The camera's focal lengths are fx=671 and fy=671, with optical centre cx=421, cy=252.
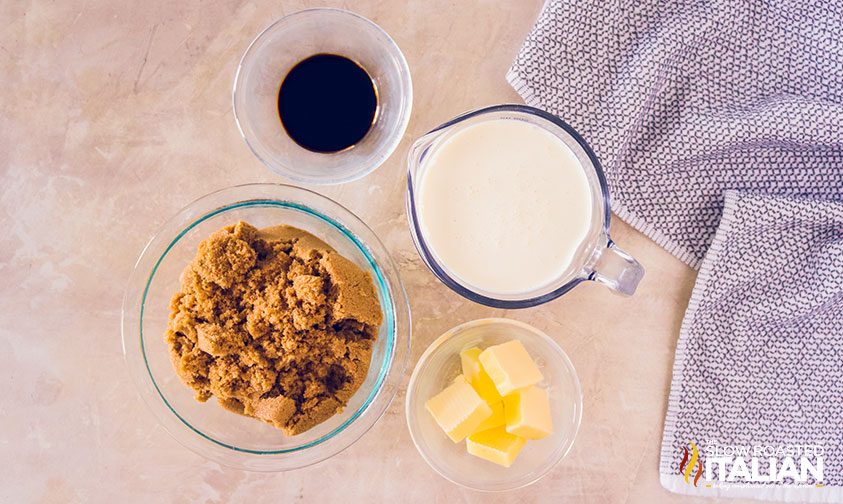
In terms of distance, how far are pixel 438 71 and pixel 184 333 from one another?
1.67 feet

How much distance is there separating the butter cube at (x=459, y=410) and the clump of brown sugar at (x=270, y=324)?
0.18 meters

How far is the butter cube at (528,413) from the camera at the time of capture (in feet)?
2.97

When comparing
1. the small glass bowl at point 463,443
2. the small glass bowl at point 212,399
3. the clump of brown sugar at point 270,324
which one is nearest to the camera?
the clump of brown sugar at point 270,324

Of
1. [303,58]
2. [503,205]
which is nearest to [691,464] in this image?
[503,205]

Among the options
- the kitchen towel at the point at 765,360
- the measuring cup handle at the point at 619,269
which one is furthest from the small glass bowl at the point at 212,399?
the kitchen towel at the point at 765,360

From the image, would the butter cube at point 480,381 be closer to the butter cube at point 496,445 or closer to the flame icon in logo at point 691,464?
the butter cube at point 496,445

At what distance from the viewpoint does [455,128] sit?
0.83m

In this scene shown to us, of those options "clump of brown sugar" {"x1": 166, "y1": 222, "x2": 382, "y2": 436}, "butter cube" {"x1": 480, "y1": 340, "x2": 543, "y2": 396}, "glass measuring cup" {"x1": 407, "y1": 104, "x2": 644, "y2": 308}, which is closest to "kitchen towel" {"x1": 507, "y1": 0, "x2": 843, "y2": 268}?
"glass measuring cup" {"x1": 407, "y1": 104, "x2": 644, "y2": 308}

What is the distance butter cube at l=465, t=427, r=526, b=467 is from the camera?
0.94 m

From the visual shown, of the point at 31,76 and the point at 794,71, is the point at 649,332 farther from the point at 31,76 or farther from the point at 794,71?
the point at 31,76

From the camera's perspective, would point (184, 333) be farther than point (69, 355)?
No

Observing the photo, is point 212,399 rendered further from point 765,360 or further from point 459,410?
point 765,360

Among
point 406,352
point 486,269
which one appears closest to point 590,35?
point 486,269

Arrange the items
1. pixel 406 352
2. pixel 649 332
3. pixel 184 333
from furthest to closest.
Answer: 1. pixel 649 332
2. pixel 406 352
3. pixel 184 333
